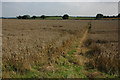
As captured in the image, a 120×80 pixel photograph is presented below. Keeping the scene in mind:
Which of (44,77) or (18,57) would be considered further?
(18,57)

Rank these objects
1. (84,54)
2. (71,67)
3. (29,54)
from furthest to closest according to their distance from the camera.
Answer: (84,54)
(29,54)
(71,67)

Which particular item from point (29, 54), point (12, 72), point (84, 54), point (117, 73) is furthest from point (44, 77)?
point (84, 54)

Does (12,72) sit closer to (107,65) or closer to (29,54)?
(29,54)

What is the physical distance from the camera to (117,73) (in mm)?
8570

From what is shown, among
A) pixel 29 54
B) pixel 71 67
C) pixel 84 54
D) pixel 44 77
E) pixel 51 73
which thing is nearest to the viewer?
pixel 44 77

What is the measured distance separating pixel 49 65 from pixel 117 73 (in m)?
3.13

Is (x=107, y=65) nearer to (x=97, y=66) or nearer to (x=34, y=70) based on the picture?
(x=97, y=66)

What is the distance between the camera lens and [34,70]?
8.59 meters

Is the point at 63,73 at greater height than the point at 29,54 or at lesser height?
lesser

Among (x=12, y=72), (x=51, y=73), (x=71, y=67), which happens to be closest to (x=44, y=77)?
(x=51, y=73)

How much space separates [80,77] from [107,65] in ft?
6.79

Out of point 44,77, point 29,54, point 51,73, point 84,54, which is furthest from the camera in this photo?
point 84,54

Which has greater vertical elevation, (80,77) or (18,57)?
(18,57)

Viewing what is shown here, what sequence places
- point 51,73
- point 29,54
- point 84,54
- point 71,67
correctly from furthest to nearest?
point 84,54 < point 29,54 < point 71,67 < point 51,73
